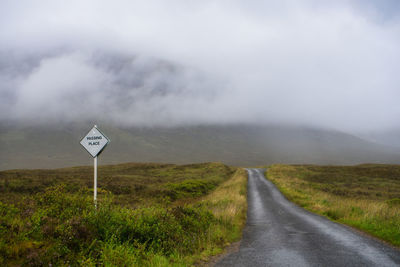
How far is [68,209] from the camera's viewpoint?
25.2ft

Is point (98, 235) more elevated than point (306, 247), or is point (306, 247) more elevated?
point (98, 235)

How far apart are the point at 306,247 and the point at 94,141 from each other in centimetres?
844

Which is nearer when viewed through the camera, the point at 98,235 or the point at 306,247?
the point at 98,235

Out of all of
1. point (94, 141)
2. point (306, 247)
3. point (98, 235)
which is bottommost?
point (306, 247)

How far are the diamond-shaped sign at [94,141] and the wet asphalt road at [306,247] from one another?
18.2 ft

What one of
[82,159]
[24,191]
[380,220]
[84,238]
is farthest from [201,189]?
[82,159]

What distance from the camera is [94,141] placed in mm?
9469

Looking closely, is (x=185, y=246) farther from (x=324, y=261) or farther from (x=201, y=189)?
(x=201, y=189)

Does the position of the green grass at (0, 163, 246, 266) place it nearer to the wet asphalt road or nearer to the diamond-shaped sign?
the wet asphalt road

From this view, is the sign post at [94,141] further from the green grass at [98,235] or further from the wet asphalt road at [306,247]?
the wet asphalt road at [306,247]

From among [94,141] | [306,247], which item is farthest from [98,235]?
[306,247]

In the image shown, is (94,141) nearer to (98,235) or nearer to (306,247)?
(98,235)

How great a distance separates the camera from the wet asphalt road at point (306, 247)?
7666mm

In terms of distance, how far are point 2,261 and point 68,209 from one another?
292cm
